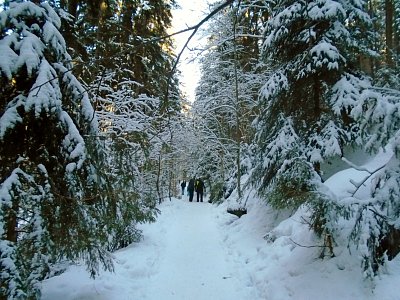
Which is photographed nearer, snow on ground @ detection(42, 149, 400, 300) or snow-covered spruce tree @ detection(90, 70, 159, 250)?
snow on ground @ detection(42, 149, 400, 300)

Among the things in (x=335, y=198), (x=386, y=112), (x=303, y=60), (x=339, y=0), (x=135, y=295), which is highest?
(x=339, y=0)

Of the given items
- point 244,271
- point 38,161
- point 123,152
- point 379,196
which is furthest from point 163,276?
point 379,196

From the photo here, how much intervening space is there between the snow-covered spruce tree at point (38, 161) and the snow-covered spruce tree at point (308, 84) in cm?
356

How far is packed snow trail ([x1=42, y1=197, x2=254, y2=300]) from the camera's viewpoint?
19.5 ft

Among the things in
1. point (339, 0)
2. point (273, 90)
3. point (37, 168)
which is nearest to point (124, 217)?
point (37, 168)

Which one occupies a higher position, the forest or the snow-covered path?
the forest

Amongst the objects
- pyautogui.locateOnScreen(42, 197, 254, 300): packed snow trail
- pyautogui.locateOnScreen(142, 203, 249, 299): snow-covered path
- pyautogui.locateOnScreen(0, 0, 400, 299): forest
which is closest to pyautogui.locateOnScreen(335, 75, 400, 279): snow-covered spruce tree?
pyautogui.locateOnScreen(0, 0, 400, 299): forest

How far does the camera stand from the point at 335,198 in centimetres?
475

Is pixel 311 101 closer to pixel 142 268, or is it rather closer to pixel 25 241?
pixel 142 268

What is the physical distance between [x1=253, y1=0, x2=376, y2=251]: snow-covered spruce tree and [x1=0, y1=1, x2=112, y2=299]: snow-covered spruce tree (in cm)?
356

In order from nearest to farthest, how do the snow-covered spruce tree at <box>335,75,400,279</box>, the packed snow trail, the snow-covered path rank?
1. the snow-covered spruce tree at <box>335,75,400,279</box>
2. the packed snow trail
3. the snow-covered path

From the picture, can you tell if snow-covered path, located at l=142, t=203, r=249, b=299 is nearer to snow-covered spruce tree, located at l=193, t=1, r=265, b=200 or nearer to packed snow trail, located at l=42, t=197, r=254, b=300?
packed snow trail, located at l=42, t=197, r=254, b=300

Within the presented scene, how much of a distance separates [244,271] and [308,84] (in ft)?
14.6

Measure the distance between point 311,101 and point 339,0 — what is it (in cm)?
224
